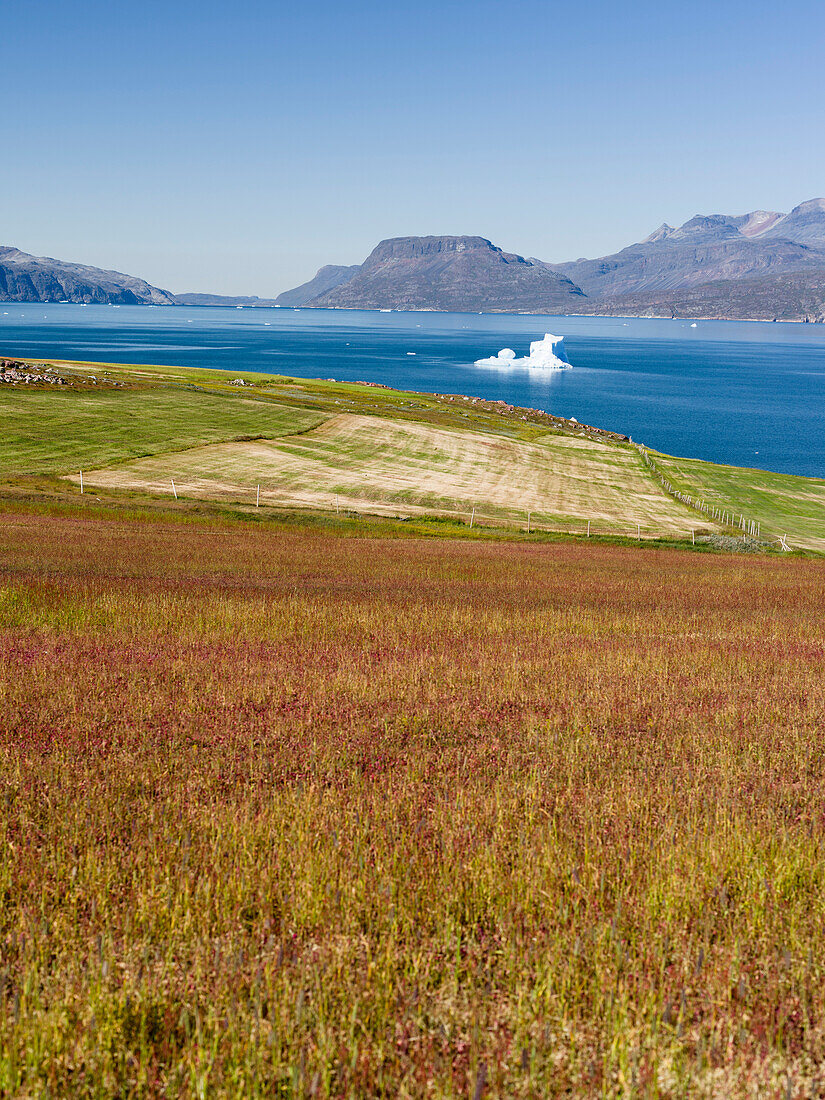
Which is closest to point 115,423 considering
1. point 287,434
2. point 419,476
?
point 287,434

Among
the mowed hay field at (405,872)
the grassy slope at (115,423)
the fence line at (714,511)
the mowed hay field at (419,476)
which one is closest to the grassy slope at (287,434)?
the grassy slope at (115,423)

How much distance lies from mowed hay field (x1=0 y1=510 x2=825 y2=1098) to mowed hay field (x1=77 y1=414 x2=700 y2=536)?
4631 centimetres

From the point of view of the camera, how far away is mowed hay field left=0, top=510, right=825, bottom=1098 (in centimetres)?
360

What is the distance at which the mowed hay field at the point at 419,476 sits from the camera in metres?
57.8

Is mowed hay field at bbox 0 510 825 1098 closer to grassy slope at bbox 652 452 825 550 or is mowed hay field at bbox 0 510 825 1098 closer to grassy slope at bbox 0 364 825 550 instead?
grassy slope at bbox 0 364 825 550

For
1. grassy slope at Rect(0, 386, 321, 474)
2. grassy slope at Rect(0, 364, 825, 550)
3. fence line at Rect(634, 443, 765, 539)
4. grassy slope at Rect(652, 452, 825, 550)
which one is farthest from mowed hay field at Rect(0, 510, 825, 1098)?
grassy slope at Rect(0, 386, 321, 474)

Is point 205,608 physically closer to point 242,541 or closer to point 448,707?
point 448,707

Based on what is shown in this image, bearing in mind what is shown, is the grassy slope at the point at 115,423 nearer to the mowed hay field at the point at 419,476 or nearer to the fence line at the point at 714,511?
the mowed hay field at the point at 419,476

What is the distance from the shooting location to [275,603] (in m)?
15.6

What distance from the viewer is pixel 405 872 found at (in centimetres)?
505

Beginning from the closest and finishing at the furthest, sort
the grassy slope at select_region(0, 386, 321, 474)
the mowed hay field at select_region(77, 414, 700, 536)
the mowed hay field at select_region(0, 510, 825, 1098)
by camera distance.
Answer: the mowed hay field at select_region(0, 510, 825, 1098) < the mowed hay field at select_region(77, 414, 700, 536) < the grassy slope at select_region(0, 386, 321, 474)

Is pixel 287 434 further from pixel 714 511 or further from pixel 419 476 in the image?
pixel 714 511

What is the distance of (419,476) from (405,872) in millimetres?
64589

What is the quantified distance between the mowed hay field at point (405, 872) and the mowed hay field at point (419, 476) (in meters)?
46.3
